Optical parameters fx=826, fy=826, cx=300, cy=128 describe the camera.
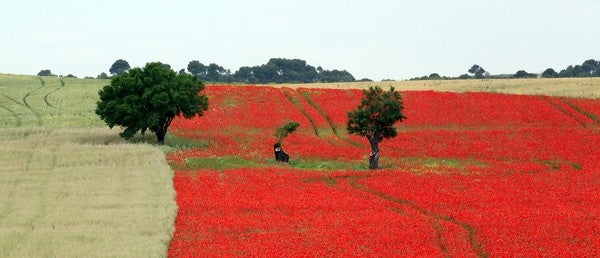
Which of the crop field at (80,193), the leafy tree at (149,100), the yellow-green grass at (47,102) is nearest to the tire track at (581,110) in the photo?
the leafy tree at (149,100)

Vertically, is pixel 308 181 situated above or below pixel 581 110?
below

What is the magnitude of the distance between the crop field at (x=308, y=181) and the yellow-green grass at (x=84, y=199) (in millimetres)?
109

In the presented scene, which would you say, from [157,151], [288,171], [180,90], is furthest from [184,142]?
[288,171]

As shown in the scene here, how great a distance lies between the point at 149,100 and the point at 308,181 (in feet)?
76.8

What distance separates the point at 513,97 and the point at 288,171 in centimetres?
4688

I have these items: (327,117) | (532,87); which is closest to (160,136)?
(327,117)

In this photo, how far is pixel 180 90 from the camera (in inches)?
2744

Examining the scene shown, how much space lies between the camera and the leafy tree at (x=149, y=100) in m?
67.2

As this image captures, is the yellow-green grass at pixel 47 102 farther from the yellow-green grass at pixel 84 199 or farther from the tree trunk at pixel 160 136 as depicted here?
the yellow-green grass at pixel 84 199

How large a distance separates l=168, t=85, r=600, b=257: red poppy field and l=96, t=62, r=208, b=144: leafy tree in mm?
4099

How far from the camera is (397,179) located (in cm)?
4944

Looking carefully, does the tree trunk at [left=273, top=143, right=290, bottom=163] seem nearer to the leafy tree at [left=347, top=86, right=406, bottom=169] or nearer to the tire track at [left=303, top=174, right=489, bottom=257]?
the leafy tree at [left=347, top=86, right=406, bottom=169]

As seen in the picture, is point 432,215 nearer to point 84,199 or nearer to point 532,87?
point 84,199

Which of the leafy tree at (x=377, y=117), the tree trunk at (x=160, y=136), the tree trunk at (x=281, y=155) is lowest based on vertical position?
the tree trunk at (x=281, y=155)
